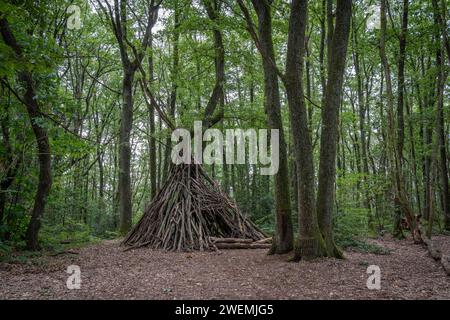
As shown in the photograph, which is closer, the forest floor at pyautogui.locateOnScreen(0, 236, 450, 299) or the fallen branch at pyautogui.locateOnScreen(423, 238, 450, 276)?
the forest floor at pyautogui.locateOnScreen(0, 236, 450, 299)

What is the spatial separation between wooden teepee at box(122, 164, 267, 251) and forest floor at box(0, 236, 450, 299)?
107 centimetres

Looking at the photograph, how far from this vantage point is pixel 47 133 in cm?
581

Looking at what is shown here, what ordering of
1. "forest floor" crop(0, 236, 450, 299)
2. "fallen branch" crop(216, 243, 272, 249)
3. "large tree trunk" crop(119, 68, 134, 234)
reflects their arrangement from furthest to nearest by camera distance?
1. "large tree trunk" crop(119, 68, 134, 234)
2. "fallen branch" crop(216, 243, 272, 249)
3. "forest floor" crop(0, 236, 450, 299)

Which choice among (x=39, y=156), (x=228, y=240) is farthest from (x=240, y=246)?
(x=39, y=156)

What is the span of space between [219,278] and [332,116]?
3097 mm

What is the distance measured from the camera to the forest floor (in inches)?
135

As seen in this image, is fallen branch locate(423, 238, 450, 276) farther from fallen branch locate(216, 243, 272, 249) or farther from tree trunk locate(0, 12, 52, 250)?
tree trunk locate(0, 12, 52, 250)

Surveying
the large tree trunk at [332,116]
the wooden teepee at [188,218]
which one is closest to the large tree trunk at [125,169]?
the wooden teepee at [188,218]

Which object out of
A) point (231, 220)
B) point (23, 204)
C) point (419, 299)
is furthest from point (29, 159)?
point (419, 299)

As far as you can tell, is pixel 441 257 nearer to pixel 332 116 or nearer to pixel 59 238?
pixel 332 116

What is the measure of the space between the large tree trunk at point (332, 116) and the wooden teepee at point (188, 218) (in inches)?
104

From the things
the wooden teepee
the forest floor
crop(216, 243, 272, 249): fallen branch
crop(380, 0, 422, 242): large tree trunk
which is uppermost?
crop(380, 0, 422, 242): large tree trunk

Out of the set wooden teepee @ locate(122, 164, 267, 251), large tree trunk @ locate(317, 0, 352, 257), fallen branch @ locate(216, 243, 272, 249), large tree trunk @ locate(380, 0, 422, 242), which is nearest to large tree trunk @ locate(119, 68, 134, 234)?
wooden teepee @ locate(122, 164, 267, 251)
